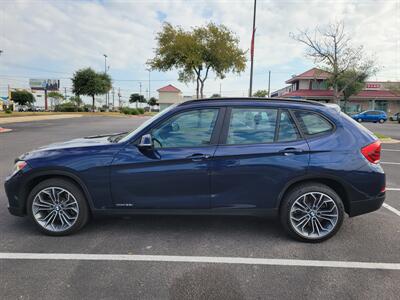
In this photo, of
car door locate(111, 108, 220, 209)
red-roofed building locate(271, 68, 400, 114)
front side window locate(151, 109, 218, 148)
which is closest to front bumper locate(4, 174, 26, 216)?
car door locate(111, 108, 220, 209)

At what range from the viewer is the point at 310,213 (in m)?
3.62

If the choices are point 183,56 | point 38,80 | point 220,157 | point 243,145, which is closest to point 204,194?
point 220,157

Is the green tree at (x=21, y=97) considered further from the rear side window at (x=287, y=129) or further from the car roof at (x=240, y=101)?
the rear side window at (x=287, y=129)

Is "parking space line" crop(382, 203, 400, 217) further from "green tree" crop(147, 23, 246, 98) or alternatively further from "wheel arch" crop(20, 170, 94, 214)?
"green tree" crop(147, 23, 246, 98)

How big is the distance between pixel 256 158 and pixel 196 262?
1.33 meters

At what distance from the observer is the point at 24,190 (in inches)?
143

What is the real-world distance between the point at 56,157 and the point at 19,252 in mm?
1108

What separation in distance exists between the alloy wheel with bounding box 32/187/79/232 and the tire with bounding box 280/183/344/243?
257cm

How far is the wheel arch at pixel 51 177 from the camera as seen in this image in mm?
3547

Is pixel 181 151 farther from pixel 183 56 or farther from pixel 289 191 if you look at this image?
pixel 183 56

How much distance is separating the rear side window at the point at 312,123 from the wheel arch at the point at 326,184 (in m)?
0.56

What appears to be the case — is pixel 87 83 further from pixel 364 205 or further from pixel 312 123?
pixel 364 205

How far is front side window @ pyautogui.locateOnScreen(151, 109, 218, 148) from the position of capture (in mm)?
3559

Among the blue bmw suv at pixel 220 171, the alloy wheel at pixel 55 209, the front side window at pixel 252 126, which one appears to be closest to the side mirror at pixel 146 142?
the blue bmw suv at pixel 220 171
